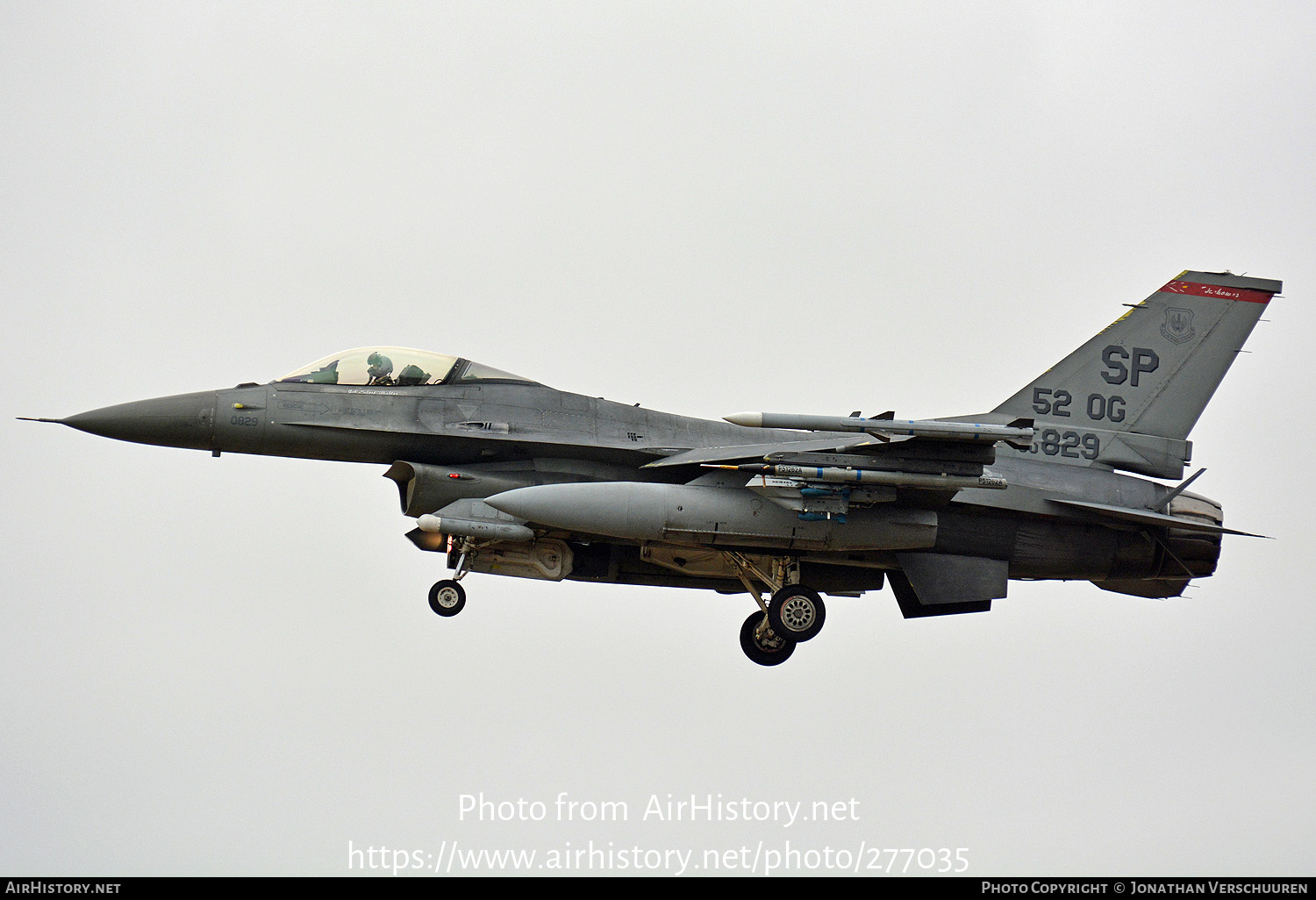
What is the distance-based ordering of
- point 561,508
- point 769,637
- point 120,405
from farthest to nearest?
point 769,637 → point 120,405 → point 561,508

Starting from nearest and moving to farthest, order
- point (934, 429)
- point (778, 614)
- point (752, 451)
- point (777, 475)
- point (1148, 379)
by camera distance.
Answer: point (934, 429) → point (777, 475) → point (752, 451) → point (778, 614) → point (1148, 379)

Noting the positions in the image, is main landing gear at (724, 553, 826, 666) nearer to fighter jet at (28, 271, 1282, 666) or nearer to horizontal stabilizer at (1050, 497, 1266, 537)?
fighter jet at (28, 271, 1282, 666)

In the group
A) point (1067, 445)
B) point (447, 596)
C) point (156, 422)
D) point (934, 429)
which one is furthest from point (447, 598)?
point (1067, 445)

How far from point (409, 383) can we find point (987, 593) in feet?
23.6

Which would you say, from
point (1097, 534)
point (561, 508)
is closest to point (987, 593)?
point (1097, 534)

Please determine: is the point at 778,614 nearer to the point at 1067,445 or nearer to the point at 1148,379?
the point at 1067,445

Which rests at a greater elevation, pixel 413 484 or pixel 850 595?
pixel 413 484

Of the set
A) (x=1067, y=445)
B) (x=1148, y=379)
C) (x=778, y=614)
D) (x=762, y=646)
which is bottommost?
(x=762, y=646)

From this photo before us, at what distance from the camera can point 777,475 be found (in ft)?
53.3

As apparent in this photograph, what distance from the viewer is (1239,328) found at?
62.3ft

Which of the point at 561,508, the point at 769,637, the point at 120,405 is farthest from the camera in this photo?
the point at 769,637

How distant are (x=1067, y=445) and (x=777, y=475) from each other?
13.8 feet

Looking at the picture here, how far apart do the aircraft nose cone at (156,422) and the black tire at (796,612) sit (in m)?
6.70
